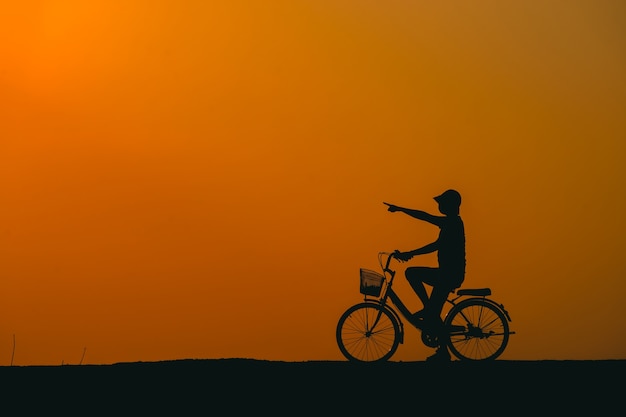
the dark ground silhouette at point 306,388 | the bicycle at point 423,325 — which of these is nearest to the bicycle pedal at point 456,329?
the bicycle at point 423,325

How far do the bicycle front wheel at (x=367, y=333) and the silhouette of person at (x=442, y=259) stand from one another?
47 centimetres

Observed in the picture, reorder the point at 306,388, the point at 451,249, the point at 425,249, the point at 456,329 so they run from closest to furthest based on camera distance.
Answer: the point at 306,388 → the point at 451,249 → the point at 425,249 → the point at 456,329

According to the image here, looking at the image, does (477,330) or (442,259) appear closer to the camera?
(442,259)

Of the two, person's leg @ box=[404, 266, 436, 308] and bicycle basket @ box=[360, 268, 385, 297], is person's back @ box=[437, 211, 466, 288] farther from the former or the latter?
bicycle basket @ box=[360, 268, 385, 297]

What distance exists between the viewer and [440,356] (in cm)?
953

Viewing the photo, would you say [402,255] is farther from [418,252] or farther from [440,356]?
[440,356]

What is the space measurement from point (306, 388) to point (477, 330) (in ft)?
10.3

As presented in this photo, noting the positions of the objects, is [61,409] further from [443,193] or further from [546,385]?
[443,193]

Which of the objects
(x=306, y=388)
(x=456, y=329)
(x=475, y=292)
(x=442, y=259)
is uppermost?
(x=442, y=259)

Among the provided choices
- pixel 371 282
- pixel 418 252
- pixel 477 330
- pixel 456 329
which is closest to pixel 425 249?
pixel 418 252

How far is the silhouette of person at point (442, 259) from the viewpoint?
938 centimetres

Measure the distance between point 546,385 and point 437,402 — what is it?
50.3 inches

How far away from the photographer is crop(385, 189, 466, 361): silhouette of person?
9.38m

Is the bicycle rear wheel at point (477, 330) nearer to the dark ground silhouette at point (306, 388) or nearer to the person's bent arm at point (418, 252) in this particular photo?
the person's bent arm at point (418, 252)
